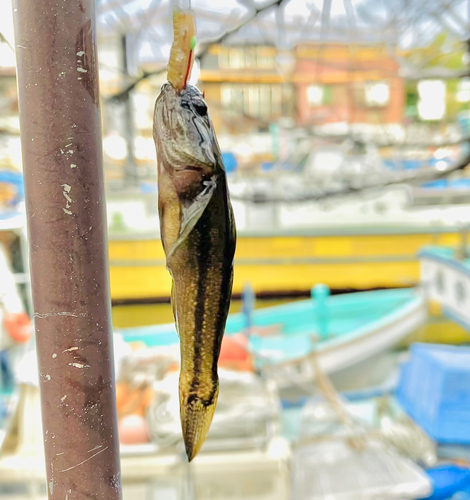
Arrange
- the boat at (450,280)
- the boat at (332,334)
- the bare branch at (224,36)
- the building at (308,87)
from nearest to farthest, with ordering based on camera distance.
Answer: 1. the bare branch at (224,36)
2. the boat at (450,280)
3. the building at (308,87)
4. the boat at (332,334)

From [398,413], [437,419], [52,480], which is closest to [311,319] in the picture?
[398,413]

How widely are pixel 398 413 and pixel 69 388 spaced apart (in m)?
2.35

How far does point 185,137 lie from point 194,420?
145 mm

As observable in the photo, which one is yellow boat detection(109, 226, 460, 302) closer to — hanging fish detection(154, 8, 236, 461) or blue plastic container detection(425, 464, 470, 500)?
blue plastic container detection(425, 464, 470, 500)

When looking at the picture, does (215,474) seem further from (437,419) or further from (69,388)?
(69,388)

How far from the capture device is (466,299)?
2197 mm

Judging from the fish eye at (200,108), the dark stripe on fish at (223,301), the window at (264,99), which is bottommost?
the dark stripe on fish at (223,301)

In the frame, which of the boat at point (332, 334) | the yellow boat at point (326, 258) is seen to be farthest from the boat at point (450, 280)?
the yellow boat at point (326, 258)

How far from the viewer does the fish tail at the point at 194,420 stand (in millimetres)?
254

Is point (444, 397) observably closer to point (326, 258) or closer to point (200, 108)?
point (200, 108)

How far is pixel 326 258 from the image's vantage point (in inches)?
170

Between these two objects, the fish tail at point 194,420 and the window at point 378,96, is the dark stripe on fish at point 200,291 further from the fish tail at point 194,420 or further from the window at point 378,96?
the window at point 378,96

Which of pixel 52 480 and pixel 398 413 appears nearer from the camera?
pixel 52 480

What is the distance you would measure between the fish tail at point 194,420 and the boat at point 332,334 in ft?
6.56
